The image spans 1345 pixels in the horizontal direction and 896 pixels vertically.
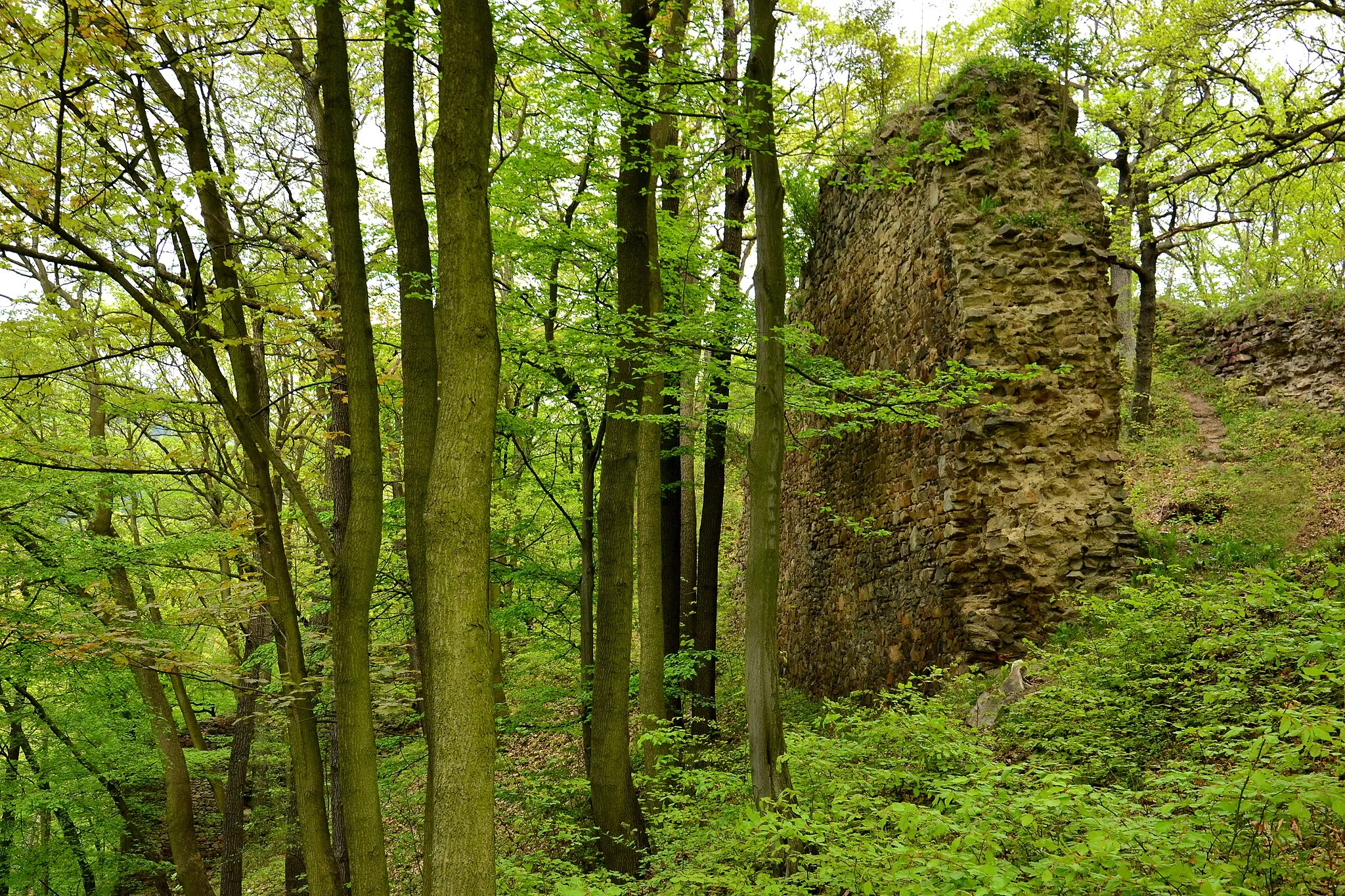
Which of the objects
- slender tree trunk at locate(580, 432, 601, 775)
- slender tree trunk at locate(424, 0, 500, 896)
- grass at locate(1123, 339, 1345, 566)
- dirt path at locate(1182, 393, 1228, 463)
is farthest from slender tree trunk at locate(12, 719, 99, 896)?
dirt path at locate(1182, 393, 1228, 463)

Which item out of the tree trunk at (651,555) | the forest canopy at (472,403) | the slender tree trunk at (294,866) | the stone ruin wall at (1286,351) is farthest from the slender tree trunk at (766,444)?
the stone ruin wall at (1286,351)

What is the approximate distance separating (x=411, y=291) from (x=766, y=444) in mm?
2536

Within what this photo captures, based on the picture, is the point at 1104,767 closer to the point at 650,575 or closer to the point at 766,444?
the point at 766,444

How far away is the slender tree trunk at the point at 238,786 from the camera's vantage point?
10117 millimetres

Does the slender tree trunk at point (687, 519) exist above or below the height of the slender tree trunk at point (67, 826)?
above

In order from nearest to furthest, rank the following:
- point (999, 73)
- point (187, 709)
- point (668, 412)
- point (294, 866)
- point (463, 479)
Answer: point (463, 479)
point (999, 73)
point (668, 412)
point (294, 866)
point (187, 709)

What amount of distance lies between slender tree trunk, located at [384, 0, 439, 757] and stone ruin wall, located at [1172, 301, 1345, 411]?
1249cm

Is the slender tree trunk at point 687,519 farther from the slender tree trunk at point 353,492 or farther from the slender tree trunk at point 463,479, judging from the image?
the slender tree trunk at point 463,479

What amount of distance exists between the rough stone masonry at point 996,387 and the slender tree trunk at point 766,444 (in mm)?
1586

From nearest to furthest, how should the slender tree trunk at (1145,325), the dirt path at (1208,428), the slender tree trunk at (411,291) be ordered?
the slender tree trunk at (411,291)
the dirt path at (1208,428)
the slender tree trunk at (1145,325)

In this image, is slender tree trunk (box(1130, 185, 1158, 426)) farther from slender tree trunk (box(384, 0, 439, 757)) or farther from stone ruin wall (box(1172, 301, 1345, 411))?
slender tree trunk (box(384, 0, 439, 757))

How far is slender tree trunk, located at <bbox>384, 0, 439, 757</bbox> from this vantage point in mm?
4953

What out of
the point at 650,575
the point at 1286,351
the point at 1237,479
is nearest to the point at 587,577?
the point at 650,575

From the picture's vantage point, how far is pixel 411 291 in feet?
16.5
